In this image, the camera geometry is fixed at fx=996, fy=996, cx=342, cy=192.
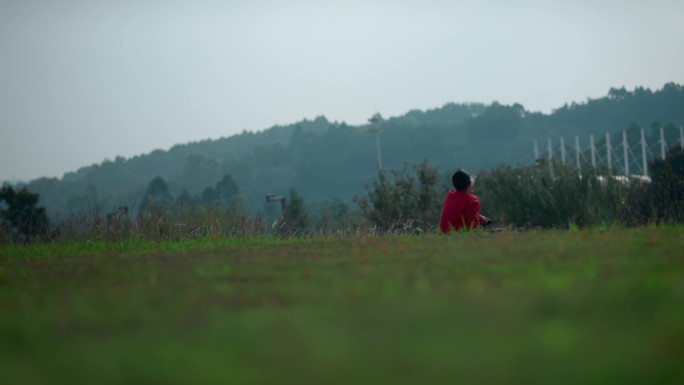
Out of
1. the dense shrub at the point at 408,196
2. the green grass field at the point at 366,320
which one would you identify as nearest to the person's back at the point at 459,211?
the green grass field at the point at 366,320

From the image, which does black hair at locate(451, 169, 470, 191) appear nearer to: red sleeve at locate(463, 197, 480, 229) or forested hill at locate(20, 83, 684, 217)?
red sleeve at locate(463, 197, 480, 229)

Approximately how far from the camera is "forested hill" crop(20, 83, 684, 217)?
4921 inches

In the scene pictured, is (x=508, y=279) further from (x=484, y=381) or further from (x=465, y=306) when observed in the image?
(x=484, y=381)

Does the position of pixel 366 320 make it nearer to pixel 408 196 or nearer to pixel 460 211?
pixel 460 211

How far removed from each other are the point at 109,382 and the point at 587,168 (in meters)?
17.3

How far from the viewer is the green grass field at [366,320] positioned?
348cm

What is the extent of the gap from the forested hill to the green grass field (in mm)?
113330

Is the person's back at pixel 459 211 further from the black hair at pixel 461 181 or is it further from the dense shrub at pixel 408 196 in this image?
the dense shrub at pixel 408 196

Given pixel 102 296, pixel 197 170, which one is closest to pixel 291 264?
pixel 102 296

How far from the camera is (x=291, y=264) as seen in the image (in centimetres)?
720

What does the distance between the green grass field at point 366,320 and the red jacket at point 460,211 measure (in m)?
5.56

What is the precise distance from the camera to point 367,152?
445 feet

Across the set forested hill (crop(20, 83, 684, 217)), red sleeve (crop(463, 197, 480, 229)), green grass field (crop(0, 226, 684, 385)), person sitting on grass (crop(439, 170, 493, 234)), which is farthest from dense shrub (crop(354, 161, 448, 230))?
forested hill (crop(20, 83, 684, 217))

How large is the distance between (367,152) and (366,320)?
132 metres
